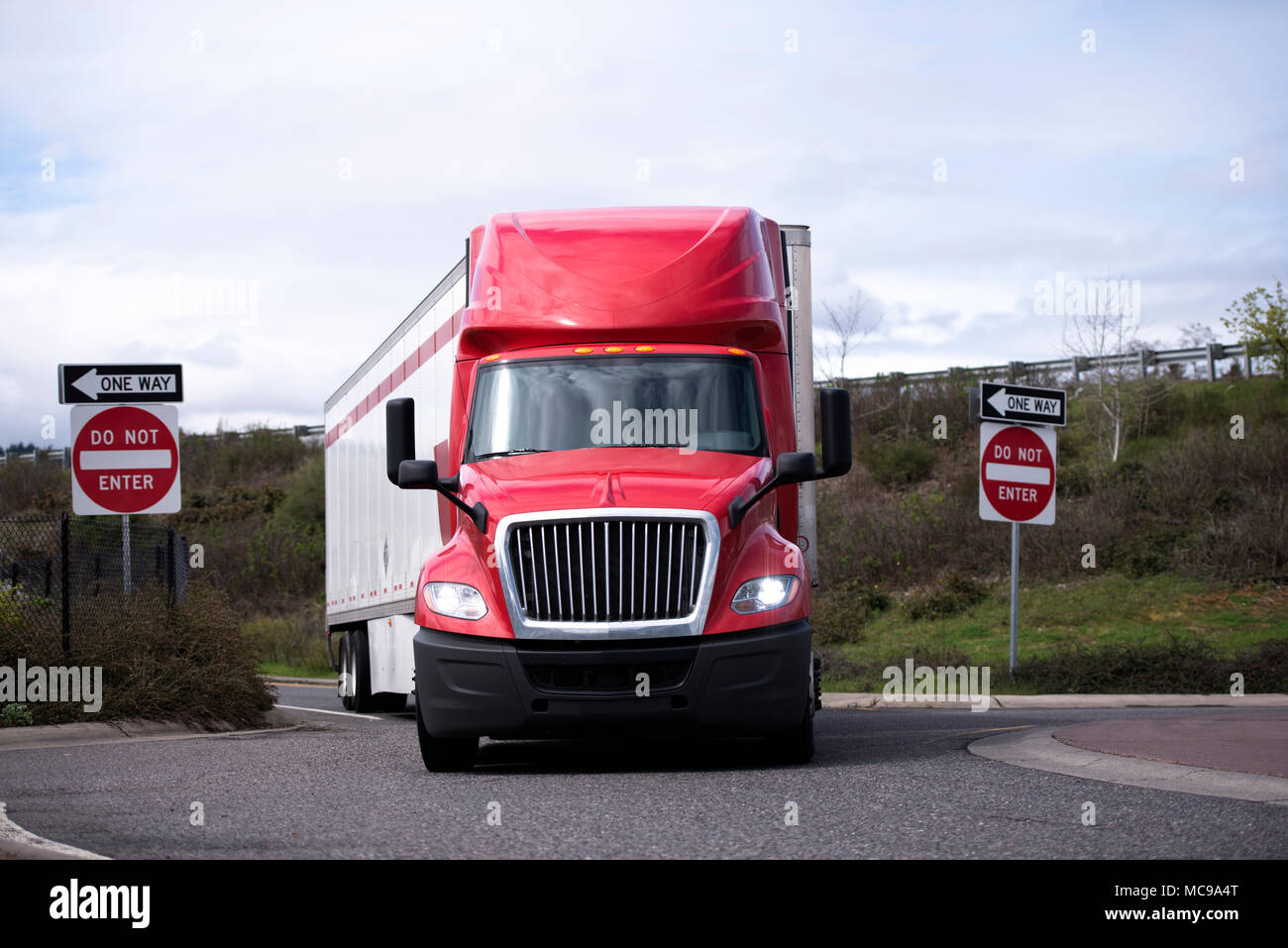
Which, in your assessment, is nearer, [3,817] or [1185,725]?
[3,817]

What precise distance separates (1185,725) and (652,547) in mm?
4791

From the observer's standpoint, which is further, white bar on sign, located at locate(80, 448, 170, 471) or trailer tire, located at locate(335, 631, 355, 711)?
trailer tire, located at locate(335, 631, 355, 711)

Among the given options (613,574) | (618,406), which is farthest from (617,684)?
(618,406)

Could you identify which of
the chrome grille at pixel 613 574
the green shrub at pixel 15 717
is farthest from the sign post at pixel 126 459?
the chrome grille at pixel 613 574

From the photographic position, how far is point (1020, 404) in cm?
1652

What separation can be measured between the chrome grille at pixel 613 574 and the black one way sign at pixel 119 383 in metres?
6.49

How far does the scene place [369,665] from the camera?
54.3 ft

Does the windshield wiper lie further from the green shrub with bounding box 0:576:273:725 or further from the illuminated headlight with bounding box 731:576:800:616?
the green shrub with bounding box 0:576:273:725

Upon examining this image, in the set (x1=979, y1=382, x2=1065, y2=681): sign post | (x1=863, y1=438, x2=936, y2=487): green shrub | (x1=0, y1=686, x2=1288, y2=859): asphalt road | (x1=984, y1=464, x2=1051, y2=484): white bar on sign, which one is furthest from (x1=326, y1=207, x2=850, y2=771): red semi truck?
(x1=863, y1=438, x2=936, y2=487): green shrub

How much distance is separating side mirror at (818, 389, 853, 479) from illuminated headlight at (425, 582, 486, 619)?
2537mm

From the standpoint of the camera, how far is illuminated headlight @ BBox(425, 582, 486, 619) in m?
8.67

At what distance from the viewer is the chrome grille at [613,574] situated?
8523mm

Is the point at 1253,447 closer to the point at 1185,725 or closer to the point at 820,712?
the point at 820,712
